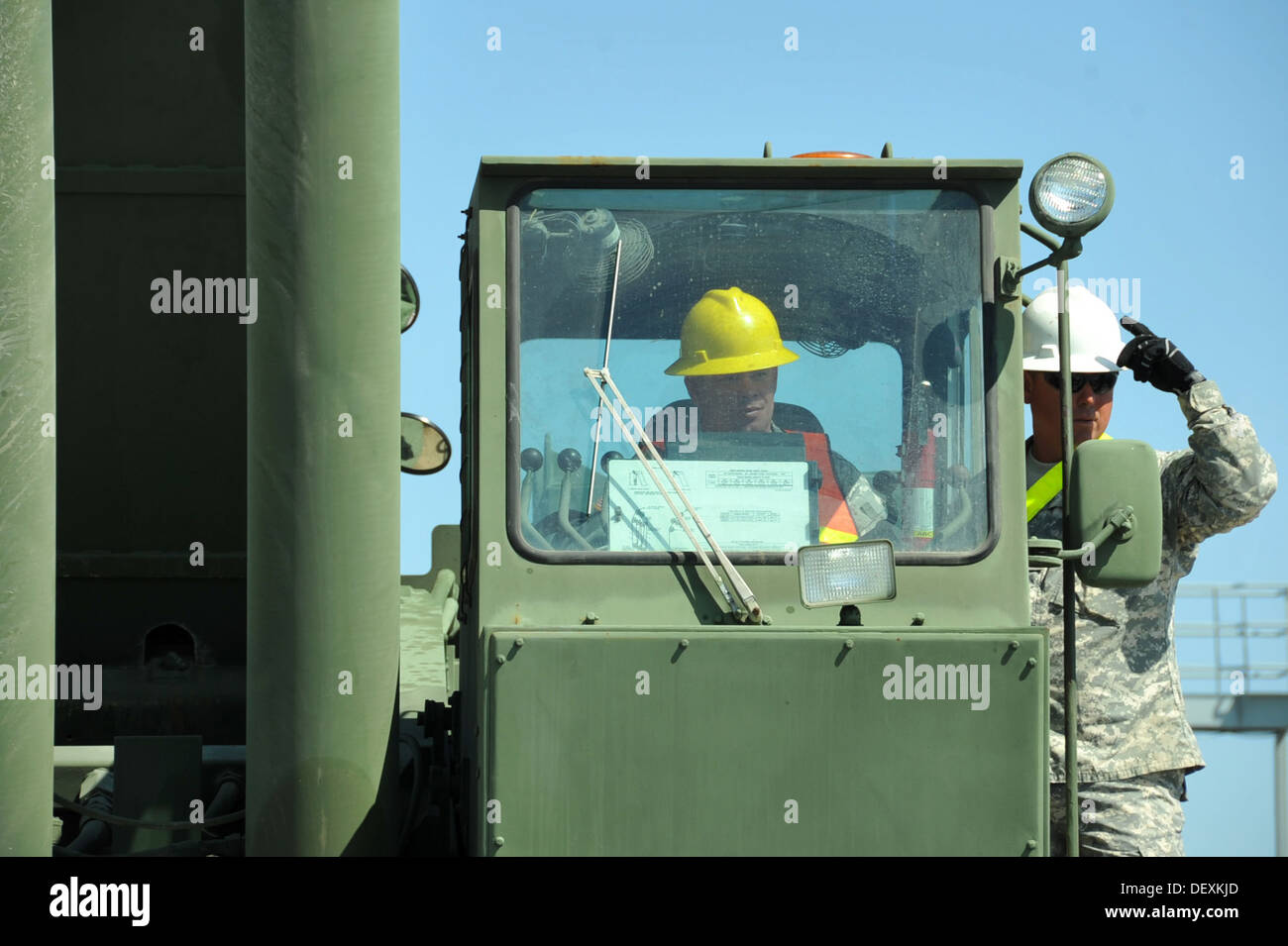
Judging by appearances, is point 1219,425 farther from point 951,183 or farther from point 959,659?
point 959,659

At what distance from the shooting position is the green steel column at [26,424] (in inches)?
121

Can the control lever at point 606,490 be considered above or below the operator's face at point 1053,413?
below

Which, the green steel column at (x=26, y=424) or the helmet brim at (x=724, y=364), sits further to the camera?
the helmet brim at (x=724, y=364)

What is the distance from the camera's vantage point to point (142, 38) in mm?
4617

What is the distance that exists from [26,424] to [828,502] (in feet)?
5.32

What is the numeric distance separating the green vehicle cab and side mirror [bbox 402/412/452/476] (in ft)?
3.06

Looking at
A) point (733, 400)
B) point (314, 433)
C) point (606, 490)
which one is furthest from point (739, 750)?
point (314, 433)

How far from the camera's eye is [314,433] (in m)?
3.24

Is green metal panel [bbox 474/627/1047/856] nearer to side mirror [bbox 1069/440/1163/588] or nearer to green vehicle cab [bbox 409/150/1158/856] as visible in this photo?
green vehicle cab [bbox 409/150/1158/856]

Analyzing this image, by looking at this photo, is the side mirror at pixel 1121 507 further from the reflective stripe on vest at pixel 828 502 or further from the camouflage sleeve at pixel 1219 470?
the camouflage sleeve at pixel 1219 470

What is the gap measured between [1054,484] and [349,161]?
1976 mm

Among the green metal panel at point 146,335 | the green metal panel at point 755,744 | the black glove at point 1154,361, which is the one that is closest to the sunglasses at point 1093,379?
the black glove at point 1154,361

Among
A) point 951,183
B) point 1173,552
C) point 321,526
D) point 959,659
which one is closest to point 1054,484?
point 1173,552

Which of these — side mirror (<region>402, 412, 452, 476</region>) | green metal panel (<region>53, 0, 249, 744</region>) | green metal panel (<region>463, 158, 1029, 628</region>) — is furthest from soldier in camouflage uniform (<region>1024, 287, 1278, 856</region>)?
green metal panel (<region>53, 0, 249, 744</region>)
